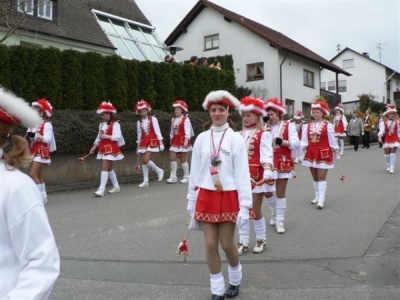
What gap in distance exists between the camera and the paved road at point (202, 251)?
16.8ft

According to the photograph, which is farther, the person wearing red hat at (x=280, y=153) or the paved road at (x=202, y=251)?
the person wearing red hat at (x=280, y=153)

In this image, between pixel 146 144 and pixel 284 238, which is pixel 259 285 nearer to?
pixel 284 238

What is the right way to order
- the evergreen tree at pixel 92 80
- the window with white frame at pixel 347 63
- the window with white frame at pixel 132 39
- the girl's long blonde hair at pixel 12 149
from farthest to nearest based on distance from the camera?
the window with white frame at pixel 347 63 < the window with white frame at pixel 132 39 < the evergreen tree at pixel 92 80 < the girl's long blonde hair at pixel 12 149

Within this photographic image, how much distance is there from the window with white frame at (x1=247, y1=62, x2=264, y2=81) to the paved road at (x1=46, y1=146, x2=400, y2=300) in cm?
2305

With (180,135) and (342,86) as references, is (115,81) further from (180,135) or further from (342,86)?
(342,86)

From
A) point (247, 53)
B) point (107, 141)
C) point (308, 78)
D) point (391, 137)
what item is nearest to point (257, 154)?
point (107, 141)

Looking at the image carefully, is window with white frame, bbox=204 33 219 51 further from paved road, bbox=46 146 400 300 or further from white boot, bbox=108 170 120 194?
paved road, bbox=46 146 400 300

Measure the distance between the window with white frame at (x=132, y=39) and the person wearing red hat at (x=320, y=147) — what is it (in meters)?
17.9

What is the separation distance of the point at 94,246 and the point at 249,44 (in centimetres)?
2863

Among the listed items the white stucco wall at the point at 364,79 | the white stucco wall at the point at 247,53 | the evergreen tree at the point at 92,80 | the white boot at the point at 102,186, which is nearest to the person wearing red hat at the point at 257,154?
the white boot at the point at 102,186

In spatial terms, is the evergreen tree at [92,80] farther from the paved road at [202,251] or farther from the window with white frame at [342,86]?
the window with white frame at [342,86]

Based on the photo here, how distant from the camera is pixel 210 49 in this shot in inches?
1405

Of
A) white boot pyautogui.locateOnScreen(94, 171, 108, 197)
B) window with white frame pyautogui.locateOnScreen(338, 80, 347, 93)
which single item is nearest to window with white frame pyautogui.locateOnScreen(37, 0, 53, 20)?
white boot pyautogui.locateOnScreen(94, 171, 108, 197)

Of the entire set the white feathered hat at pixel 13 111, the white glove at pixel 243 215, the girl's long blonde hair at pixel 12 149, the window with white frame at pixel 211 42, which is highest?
the window with white frame at pixel 211 42
